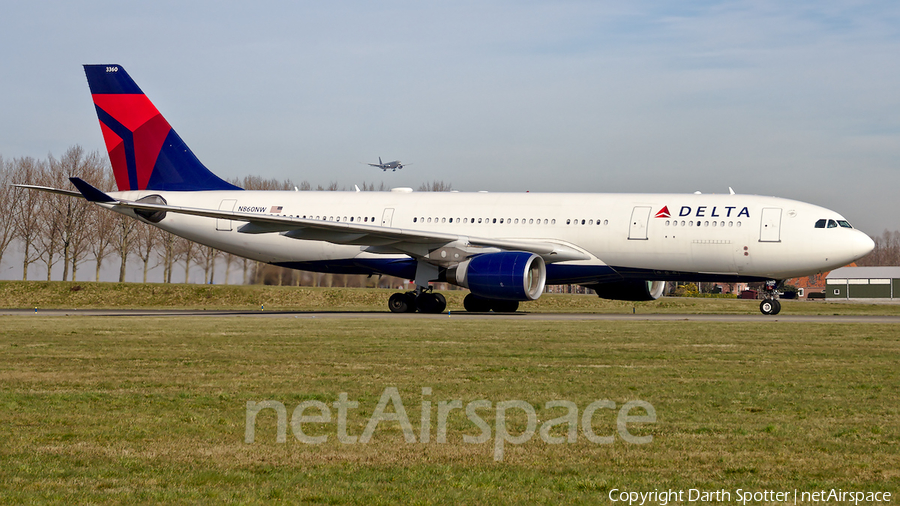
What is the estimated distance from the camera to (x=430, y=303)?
30.1 m

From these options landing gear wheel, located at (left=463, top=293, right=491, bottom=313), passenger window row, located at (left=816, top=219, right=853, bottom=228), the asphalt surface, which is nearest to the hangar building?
the asphalt surface

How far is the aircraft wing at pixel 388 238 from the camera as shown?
28.0 m

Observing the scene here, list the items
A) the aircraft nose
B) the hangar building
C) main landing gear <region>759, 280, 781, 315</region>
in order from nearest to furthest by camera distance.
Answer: the aircraft nose
main landing gear <region>759, 280, 781, 315</region>
the hangar building

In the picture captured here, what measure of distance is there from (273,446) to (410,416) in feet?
5.83

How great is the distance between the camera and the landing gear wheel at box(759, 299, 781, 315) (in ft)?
97.8

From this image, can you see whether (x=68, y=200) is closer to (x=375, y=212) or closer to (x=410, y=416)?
(x=375, y=212)

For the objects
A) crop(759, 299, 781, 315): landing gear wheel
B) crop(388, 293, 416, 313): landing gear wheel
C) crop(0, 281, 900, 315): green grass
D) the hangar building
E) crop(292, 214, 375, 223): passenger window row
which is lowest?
crop(0, 281, 900, 315): green grass

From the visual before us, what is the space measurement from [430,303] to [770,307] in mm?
11237

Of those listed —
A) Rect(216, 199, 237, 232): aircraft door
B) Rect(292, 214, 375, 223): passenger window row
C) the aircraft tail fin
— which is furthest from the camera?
the aircraft tail fin

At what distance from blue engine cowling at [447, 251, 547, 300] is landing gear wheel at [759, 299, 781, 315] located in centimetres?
786

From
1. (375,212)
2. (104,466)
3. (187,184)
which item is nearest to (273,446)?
(104,466)

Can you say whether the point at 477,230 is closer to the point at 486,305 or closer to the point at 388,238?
the point at 486,305

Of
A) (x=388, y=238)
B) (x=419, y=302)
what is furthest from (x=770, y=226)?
(x=388, y=238)

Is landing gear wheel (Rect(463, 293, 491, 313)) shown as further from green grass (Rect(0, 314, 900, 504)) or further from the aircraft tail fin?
green grass (Rect(0, 314, 900, 504))
